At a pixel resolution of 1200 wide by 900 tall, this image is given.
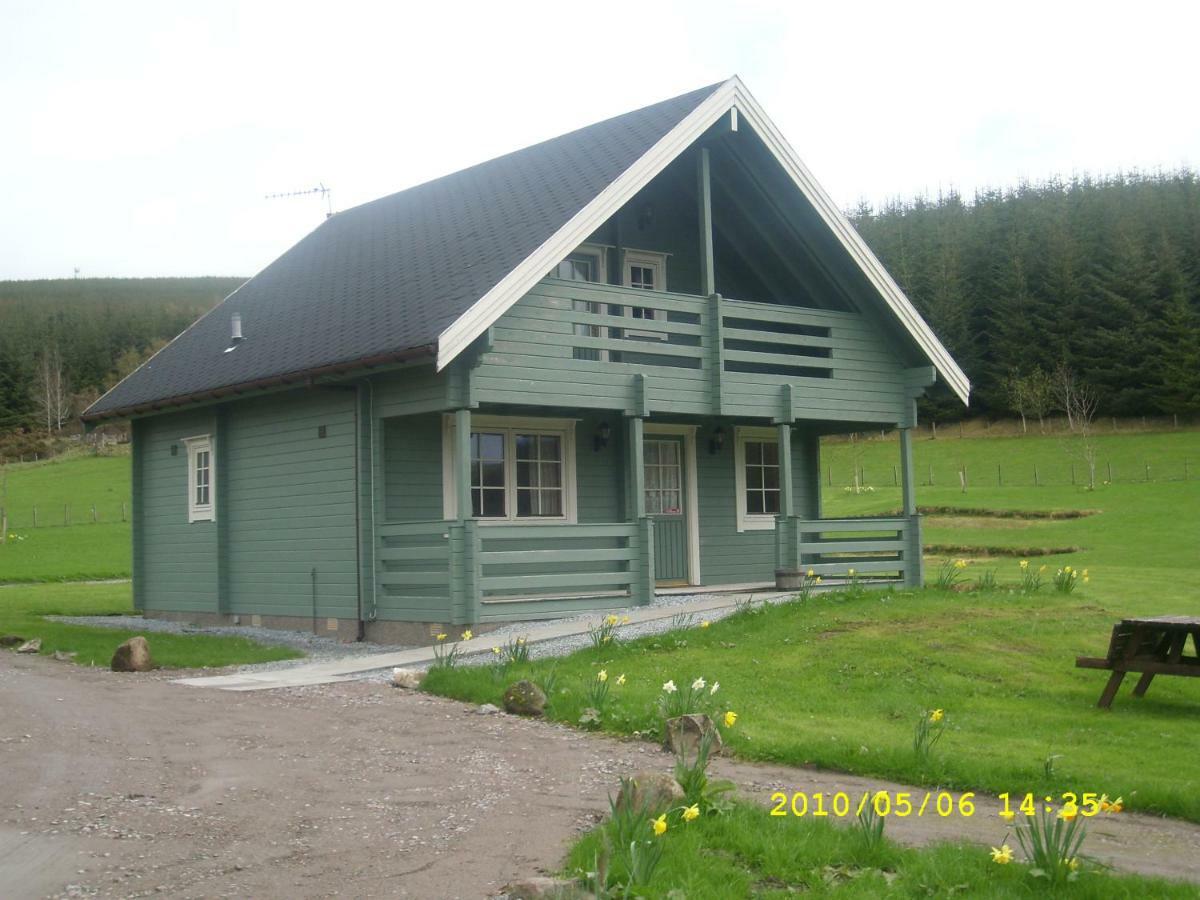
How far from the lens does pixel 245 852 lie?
6746 millimetres

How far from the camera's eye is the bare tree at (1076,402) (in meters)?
63.3

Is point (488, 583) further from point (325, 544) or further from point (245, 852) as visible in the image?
point (245, 852)

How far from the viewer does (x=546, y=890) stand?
5.69m

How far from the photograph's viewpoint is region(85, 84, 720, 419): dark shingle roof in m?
16.8

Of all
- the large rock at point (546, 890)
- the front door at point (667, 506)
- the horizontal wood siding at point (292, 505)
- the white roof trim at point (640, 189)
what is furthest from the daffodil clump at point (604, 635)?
the large rock at point (546, 890)

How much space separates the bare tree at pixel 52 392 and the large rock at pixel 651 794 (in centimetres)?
8399

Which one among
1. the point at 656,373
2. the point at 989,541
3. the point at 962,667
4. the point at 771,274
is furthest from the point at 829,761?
the point at 989,541

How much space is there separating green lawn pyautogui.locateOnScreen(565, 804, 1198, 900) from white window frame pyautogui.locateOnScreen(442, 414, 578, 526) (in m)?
11.1

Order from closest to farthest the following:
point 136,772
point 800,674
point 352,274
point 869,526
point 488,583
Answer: point 136,772, point 800,674, point 488,583, point 869,526, point 352,274

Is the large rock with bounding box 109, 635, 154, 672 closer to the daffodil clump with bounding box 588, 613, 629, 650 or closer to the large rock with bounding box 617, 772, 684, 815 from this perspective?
the daffodil clump with bounding box 588, 613, 629, 650

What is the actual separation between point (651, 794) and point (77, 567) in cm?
3448

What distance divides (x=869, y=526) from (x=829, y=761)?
1073cm
